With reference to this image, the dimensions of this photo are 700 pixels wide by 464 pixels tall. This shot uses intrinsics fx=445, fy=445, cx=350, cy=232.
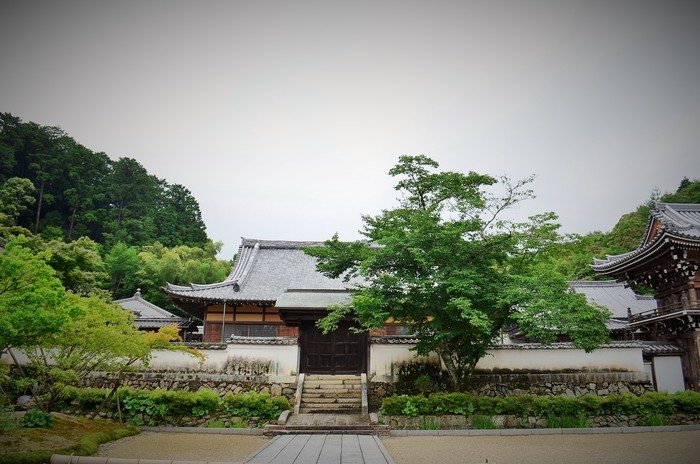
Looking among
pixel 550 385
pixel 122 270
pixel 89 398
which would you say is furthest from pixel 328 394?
pixel 122 270

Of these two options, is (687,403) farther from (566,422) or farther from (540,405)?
(540,405)

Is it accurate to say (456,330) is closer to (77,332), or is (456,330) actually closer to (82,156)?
(77,332)

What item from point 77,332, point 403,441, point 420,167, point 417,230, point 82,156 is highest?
point 82,156

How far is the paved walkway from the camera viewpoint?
9.48m

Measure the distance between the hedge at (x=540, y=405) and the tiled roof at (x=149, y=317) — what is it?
2086 centimetres

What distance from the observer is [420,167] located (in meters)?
16.1

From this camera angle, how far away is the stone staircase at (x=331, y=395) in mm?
16609

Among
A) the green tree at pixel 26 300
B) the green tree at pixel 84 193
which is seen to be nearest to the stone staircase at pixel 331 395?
the green tree at pixel 26 300

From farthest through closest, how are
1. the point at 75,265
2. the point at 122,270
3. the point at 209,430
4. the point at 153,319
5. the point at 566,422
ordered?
1. the point at 122,270
2. the point at 153,319
3. the point at 75,265
4. the point at 566,422
5. the point at 209,430

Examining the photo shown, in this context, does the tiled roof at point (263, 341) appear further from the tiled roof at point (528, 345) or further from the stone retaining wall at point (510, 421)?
the stone retaining wall at point (510, 421)

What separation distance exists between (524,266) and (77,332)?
14.4m

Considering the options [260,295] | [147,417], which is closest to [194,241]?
[260,295]

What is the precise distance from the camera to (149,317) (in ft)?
111

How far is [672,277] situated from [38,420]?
24.5 m
